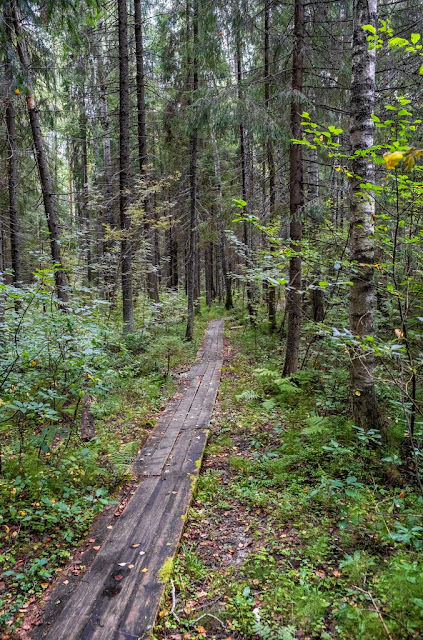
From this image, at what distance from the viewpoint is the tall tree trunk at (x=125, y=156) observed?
974cm

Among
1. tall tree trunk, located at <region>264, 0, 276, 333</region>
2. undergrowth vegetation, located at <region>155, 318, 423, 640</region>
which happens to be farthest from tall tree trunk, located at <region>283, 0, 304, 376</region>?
tall tree trunk, located at <region>264, 0, 276, 333</region>

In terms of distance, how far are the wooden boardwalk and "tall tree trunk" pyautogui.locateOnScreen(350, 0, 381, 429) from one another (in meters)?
2.48

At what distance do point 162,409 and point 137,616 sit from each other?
4.46 m

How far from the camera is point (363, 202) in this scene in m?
4.26

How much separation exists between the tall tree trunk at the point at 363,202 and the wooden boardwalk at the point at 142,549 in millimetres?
2482

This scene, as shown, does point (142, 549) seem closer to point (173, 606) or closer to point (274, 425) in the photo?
point (173, 606)

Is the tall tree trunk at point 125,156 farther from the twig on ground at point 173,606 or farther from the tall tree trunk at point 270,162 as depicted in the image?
the twig on ground at point 173,606

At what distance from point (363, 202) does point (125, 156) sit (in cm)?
800

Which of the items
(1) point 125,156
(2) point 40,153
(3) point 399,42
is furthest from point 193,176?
(3) point 399,42

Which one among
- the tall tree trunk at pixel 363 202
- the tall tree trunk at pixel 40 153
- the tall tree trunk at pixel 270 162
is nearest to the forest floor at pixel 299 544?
the tall tree trunk at pixel 363 202

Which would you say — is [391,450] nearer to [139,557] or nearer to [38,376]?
[139,557]

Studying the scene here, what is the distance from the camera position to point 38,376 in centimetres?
450

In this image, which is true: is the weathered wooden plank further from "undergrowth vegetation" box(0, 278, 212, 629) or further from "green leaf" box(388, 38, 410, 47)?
"green leaf" box(388, 38, 410, 47)

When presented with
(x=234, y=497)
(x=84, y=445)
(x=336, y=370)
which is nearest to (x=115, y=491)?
(x=84, y=445)
